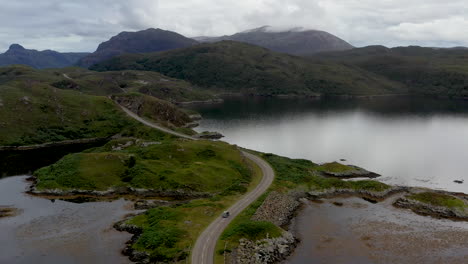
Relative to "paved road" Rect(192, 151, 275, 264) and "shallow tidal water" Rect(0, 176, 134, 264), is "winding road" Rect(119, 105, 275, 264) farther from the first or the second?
"shallow tidal water" Rect(0, 176, 134, 264)

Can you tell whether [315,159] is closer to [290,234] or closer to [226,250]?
[290,234]

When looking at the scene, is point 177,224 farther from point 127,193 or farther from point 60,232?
point 127,193

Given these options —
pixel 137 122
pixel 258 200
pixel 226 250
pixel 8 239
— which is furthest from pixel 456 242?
pixel 137 122

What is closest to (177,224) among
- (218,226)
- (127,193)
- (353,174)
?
(218,226)

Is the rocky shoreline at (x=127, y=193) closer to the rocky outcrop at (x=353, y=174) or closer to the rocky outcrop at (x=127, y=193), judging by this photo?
the rocky outcrop at (x=127, y=193)

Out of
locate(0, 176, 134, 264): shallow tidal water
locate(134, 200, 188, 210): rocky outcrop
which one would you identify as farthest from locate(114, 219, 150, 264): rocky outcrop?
locate(134, 200, 188, 210): rocky outcrop

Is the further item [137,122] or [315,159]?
[137,122]

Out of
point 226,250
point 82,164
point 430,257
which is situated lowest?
point 430,257

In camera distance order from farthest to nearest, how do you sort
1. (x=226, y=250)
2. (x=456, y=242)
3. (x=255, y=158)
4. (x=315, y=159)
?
(x=315, y=159)
(x=255, y=158)
(x=456, y=242)
(x=226, y=250)
